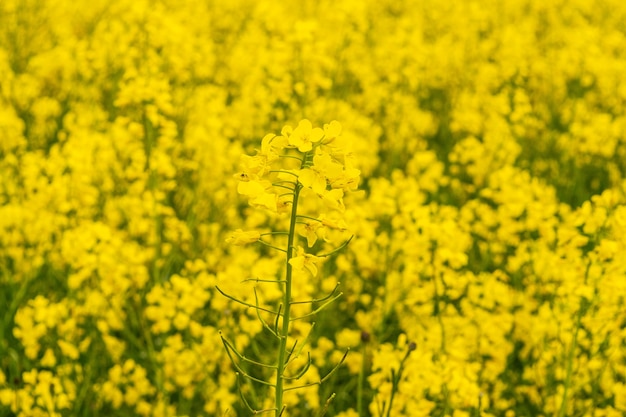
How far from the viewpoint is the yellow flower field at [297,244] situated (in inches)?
94.4

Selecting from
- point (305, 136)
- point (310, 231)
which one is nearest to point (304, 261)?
point (310, 231)

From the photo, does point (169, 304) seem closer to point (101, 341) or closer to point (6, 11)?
point (101, 341)

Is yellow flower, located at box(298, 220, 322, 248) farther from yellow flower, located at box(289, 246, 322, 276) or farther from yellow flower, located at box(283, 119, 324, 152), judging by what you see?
yellow flower, located at box(283, 119, 324, 152)

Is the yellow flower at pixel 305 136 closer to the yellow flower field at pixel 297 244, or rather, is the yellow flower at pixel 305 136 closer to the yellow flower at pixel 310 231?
the yellow flower field at pixel 297 244

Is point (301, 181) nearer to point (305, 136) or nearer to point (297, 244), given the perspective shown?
point (305, 136)

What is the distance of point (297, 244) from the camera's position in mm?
3316

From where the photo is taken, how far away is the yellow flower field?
2.40 m

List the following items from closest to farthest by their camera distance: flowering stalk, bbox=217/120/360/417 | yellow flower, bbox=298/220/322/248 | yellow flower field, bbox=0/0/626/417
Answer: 1. flowering stalk, bbox=217/120/360/417
2. yellow flower, bbox=298/220/322/248
3. yellow flower field, bbox=0/0/626/417

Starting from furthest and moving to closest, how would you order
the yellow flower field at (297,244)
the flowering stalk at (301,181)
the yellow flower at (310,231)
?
the yellow flower field at (297,244), the yellow flower at (310,231), the flowering stalk at (301,181)

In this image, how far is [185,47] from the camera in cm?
459

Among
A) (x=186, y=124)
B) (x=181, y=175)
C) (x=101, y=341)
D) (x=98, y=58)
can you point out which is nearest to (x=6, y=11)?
(x=98, y=58)

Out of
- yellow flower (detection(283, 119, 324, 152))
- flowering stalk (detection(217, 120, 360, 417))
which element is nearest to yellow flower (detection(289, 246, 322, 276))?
flowering stalk (detection(217, 120, 360, 417))

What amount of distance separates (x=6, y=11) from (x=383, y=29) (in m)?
3.19

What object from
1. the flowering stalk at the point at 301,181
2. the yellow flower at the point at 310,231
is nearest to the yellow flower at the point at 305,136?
the flowering stalk at the point at 301,181
